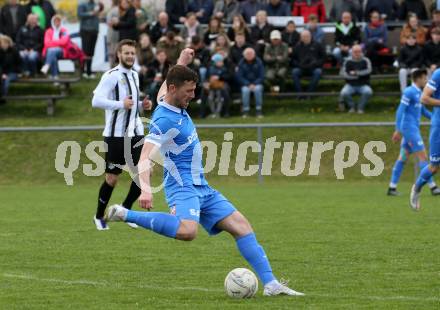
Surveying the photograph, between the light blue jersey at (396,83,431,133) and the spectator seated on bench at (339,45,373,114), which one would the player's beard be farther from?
the spectator seated on bench at (339,45,373,114)

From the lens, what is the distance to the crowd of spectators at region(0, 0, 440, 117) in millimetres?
24031

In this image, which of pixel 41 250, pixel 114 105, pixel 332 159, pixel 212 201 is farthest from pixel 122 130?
pixel 332 159

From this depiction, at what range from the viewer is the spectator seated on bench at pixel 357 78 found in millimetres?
23984

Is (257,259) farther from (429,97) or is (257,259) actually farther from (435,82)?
→ (435,82)

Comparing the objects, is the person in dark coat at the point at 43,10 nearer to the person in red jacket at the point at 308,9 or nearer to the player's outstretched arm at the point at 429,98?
the person in red jacket at the point at 308,9

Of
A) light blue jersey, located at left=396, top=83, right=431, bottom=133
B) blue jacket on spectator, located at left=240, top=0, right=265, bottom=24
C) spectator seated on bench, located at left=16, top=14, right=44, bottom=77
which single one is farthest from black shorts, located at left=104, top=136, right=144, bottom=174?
blue jacket on spectator, located at left=240, top=0, right=265, bottom=24

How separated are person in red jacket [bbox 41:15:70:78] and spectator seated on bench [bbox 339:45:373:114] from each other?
7308mm

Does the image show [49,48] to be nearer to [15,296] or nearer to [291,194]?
[291,194]

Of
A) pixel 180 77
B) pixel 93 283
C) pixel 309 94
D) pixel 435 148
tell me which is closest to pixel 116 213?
pixel 93 283

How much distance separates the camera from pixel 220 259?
10086 mm

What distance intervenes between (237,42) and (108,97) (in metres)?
11.8

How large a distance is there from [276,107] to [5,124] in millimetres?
6832

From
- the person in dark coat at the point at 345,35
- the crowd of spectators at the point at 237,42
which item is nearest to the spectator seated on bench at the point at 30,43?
the crowd of spectators at the point at 237,42

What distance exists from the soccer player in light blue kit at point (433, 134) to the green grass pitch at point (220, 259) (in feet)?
1.43
